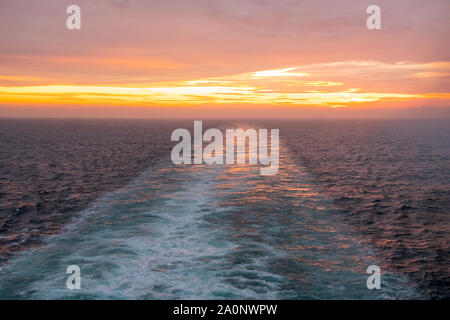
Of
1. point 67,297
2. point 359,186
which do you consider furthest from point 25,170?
point 359,186

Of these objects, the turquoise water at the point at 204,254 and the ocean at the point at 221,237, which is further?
the ocean at the point at 221,237

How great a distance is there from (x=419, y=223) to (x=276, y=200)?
23.9 feet

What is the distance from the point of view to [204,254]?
11.6 m

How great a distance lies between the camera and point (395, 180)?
29391 mm

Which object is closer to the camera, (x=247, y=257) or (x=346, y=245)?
(x=247, y=257)

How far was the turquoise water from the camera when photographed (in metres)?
9.22

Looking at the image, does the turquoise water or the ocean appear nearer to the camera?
the turquoise water

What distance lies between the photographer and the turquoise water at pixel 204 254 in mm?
9219

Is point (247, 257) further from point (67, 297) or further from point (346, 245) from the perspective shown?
point (67, 297)

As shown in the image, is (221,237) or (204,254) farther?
(221,237)
